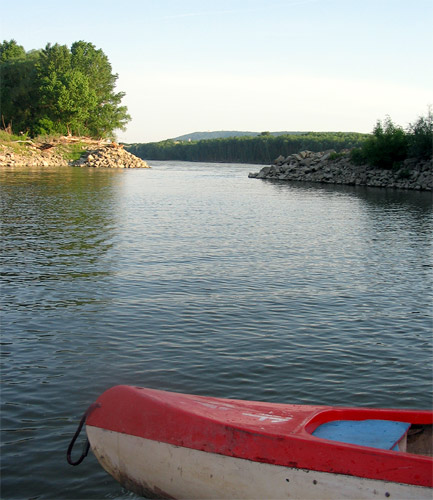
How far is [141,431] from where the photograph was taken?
5.23 meters

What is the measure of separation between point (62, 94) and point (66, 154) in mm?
9366

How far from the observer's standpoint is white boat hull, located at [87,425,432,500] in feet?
14.8

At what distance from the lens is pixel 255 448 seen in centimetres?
477

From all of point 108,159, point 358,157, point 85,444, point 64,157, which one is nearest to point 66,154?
point 64,157

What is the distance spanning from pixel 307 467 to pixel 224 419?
2.88 feet

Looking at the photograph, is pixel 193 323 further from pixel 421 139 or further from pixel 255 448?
pixel 421 139

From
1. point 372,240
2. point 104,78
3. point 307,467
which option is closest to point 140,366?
point 307,467

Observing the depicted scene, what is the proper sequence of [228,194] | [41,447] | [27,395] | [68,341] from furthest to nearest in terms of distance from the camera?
1. [228,194]
2. [68,341]
3. [27,395]
4. [41,447]

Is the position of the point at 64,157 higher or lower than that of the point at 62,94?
lower

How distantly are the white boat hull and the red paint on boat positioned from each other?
0.20 feet

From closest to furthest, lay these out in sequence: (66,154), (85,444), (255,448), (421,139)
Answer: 1. (255,448)
2. (85,444)
3. (421,139)
4. (66,154)

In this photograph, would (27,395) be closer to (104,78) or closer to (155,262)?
(155,262)

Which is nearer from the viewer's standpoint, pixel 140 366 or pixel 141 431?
pixel 141 431

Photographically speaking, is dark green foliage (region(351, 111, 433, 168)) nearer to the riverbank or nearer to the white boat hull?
the riverbank
